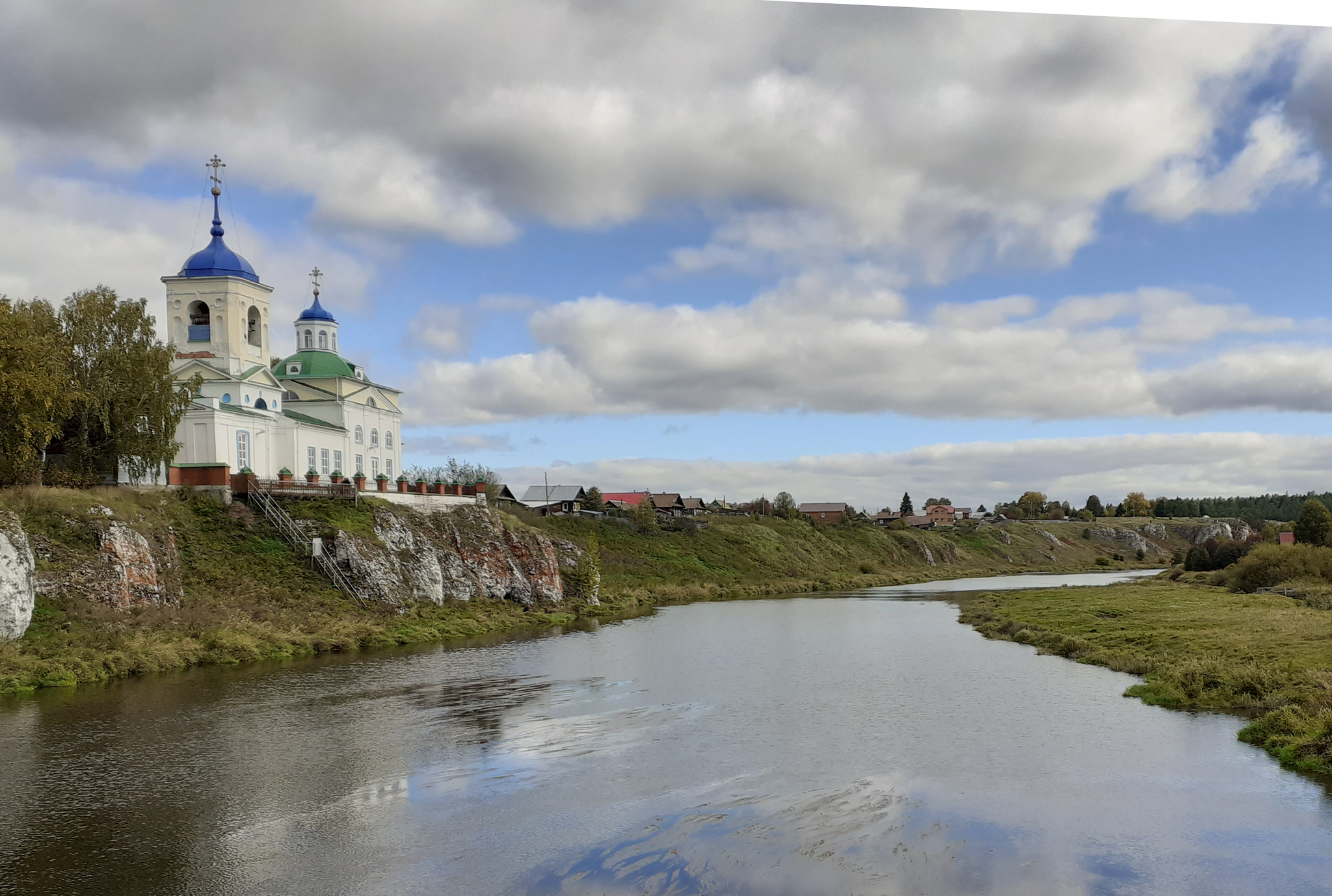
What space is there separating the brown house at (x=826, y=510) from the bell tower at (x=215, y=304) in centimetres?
10218

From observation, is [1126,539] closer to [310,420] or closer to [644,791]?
[310,420]

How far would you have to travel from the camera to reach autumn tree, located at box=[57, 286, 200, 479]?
41.3 metres

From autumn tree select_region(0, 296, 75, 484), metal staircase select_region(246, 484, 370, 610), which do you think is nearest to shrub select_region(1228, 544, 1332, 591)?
metal staircase select_region(246, 484, 370, 610)

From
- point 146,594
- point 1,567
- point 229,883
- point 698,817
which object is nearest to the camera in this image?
point 229,883

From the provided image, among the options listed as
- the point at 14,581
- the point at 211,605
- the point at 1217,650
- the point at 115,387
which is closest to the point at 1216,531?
the point at 1217,650

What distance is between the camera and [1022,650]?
36.7m

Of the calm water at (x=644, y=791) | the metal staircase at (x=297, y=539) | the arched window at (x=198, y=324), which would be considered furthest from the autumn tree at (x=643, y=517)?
the calm water at (x=644, y=791)

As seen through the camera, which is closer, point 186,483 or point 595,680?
point 595,680

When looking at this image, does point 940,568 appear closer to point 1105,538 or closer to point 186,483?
point 1105,538

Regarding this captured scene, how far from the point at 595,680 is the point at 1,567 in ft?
61.8

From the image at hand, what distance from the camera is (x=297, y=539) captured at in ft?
146

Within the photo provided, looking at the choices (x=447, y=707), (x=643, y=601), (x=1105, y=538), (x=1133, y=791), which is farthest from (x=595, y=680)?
(x=1105, y=538)

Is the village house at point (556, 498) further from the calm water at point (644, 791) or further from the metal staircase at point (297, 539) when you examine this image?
the calm water at point (644, 791)

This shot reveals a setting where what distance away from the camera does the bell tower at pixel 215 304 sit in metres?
55.2
